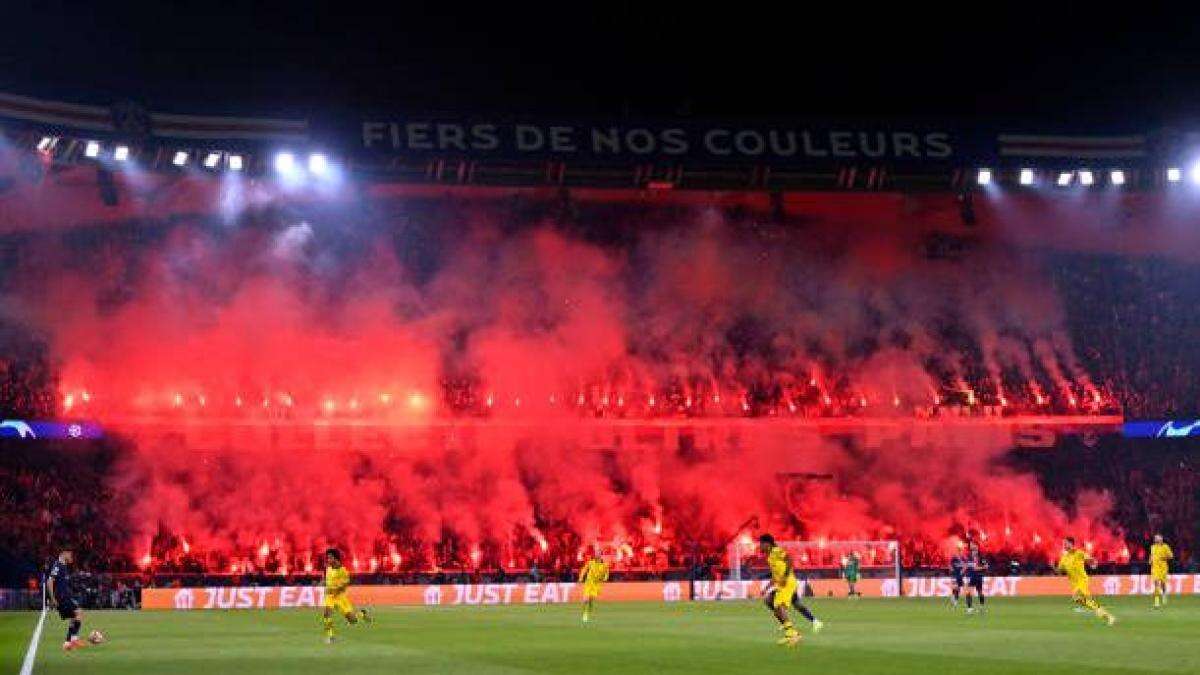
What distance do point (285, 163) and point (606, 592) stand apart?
18071mm

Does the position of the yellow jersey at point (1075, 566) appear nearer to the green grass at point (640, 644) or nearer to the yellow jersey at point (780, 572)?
the green grass at point (640, 644)

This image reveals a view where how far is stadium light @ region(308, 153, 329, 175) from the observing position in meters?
40.0

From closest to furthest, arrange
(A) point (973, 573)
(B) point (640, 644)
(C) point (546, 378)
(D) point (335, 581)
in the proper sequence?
(B) point (640, 644) < (D) point (335, 581) < (A) point (973, 573) < (C) point (546, 378)

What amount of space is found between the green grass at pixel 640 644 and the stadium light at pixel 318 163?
11.8m

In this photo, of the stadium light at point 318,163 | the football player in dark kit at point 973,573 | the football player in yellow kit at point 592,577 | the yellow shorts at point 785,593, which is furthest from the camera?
the stadium light at point 318,163

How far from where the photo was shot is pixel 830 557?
53531 millimetres

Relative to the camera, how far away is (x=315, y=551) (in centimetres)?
5444

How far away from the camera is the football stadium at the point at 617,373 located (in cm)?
4500

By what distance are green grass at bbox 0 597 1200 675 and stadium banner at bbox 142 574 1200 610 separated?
26.1 ft

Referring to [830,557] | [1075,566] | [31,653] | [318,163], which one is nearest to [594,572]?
[1075,566]

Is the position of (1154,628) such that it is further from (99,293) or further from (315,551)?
(99,293)

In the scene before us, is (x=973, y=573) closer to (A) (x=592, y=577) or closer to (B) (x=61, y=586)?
(A) (x=592, y=577)

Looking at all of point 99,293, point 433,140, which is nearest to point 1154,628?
point 433,140

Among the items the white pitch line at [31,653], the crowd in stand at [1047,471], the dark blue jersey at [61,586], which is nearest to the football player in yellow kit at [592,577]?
the white pitch line at [31,653]
